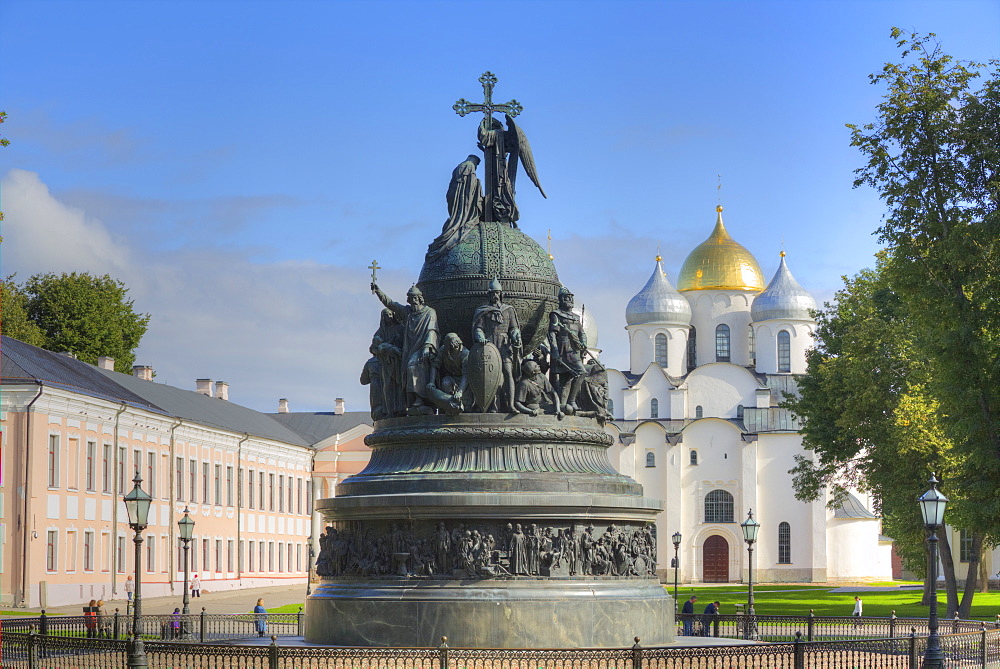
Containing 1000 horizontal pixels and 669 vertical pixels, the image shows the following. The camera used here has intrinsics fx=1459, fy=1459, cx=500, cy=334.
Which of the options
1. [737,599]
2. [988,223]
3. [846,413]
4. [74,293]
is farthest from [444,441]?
[74,293]

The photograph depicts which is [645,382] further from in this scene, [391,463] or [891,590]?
[391,463]

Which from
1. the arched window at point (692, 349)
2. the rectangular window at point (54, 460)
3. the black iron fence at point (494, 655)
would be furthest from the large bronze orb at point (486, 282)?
the arched window at point (692, 349)

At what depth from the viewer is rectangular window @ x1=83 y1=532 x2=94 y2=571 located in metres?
50.1

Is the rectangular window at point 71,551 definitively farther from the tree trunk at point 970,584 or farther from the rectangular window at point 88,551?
the tree trunk at point 970,584

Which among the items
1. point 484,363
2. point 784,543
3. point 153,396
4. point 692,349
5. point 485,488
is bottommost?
point 784,543

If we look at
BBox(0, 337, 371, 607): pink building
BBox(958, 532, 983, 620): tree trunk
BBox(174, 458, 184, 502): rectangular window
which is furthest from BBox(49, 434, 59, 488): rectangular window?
BBox(958, 532, 983, 620): tree trunk

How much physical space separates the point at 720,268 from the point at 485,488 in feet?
258

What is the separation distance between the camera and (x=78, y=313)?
65.6m

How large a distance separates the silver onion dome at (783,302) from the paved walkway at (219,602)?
40069mm

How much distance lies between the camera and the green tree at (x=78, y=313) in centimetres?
6525

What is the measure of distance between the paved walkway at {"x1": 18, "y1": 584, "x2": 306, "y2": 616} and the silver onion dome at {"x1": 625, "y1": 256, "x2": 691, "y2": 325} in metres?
37.2

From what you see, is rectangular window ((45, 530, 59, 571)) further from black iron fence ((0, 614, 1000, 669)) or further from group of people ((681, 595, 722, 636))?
group of people ((681, 595, 722, 636))

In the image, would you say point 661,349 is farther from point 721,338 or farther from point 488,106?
point 488,106

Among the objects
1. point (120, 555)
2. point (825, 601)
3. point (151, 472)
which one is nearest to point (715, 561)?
point (825, 601)
